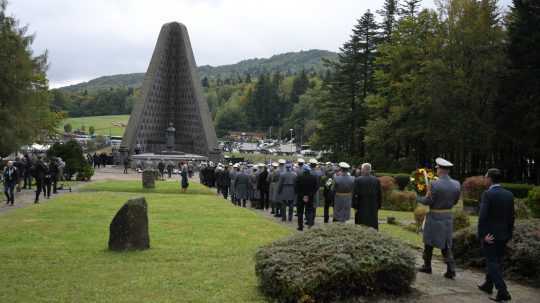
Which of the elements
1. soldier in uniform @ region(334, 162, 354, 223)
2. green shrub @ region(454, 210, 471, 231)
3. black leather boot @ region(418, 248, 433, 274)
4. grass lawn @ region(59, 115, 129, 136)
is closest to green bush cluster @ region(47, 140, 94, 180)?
soldier in uniform @ region(334, 162, 354, 223)

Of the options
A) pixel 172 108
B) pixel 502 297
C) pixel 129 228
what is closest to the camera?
pixel 502 297

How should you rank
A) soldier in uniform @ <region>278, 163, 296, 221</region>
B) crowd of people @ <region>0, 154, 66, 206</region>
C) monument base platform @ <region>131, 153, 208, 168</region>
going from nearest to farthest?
1. soldier in uniform @ <region>278, 163, 296, 221</region>
2. crowd of people @ <region>0, 154, 66, 206</region>
3. monument base platform @ <region>131, 153, 208, 168</region>

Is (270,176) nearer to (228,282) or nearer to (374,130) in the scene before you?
(228,282)

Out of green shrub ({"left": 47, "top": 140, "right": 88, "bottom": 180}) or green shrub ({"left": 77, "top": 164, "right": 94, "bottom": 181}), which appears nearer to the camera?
green shrub ({"left": 47, "top": 140, "right": 88, "bottom": 180})

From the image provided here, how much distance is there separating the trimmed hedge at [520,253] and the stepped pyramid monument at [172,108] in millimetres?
45435

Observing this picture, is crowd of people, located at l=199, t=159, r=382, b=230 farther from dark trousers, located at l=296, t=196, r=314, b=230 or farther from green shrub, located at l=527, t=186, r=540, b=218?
green shrub, located at l=527, t=186, r=540, b=218

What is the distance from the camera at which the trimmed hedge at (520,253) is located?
8430mm

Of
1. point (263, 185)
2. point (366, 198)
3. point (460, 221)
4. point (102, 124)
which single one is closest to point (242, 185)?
point (263, 185)

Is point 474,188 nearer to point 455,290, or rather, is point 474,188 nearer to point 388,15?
point 455,290

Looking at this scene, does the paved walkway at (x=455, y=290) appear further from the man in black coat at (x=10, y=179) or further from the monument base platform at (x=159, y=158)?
the monument base platform at (x=159, y=158)

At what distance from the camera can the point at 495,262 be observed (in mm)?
7188

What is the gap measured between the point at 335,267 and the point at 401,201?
1596 cm

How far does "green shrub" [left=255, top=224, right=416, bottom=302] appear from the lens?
650cm

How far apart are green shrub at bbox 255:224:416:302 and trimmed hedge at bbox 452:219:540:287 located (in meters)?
2.56
